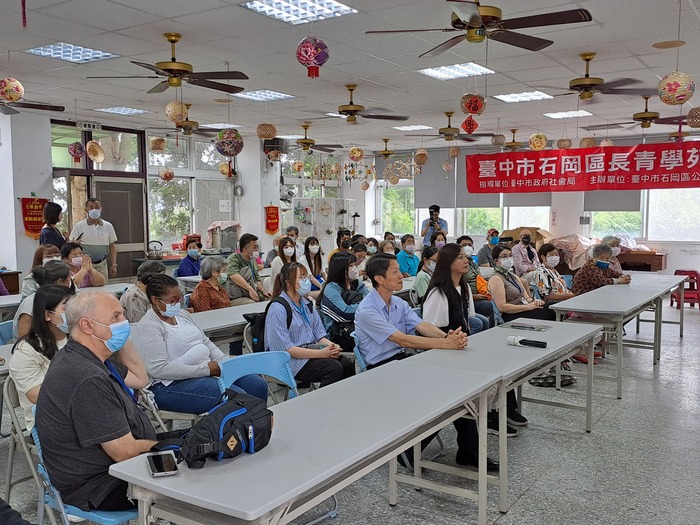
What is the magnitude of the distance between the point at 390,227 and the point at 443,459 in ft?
43.3

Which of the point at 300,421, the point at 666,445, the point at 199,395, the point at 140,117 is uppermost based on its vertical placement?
the point at 140,117

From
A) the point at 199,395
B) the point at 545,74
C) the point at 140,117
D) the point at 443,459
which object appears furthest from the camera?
the point at 140,117

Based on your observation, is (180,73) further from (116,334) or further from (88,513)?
(88,513)

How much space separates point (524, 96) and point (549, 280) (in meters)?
3.42

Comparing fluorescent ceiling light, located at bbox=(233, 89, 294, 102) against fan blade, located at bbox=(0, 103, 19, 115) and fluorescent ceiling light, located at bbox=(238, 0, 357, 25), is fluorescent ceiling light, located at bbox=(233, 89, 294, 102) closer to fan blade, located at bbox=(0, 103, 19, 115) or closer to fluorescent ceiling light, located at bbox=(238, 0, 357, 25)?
fan blade, located at bbox=(0, 103, 19, 115)

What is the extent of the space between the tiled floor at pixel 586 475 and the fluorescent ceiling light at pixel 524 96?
4888 mm

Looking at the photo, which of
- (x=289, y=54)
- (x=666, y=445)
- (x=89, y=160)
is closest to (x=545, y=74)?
(x=289, y=54)

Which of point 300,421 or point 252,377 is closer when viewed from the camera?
point 300,421

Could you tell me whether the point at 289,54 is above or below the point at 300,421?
above

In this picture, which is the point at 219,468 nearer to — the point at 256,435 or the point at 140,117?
the point at 256,435

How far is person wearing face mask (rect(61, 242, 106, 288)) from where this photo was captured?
5.41 meters

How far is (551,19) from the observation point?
402 cm

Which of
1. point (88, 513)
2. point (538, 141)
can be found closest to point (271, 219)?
point (538, 141)

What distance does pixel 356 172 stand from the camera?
48.5 ft
